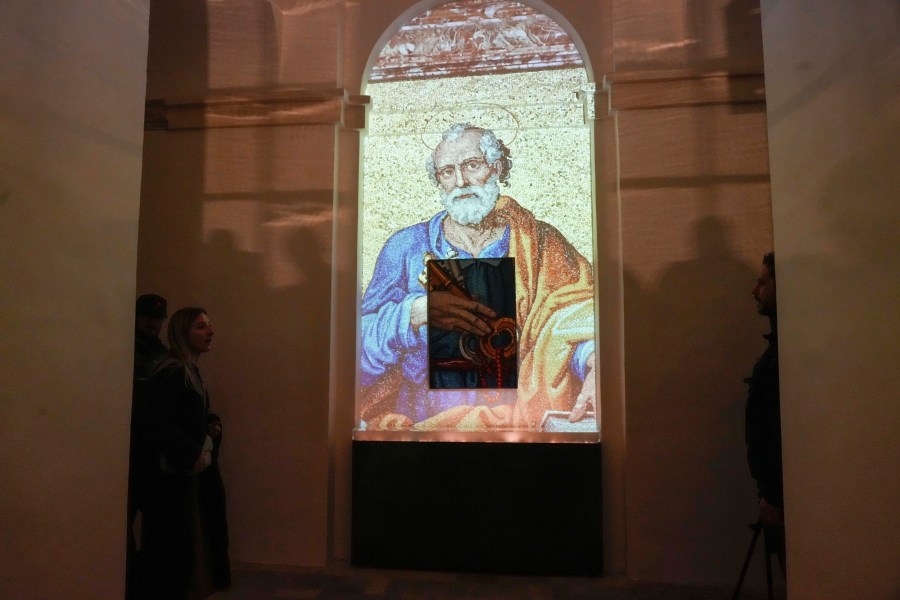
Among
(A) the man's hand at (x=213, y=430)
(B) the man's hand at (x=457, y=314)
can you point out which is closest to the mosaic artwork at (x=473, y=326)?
(B) the man's hand at (x=457, y=314)

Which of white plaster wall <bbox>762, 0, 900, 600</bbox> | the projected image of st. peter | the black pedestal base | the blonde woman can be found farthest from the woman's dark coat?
white plaster wall <bbox>762, 0, 900, 600</bbox>

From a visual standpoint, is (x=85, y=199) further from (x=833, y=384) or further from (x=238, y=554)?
(x=238, y=554)

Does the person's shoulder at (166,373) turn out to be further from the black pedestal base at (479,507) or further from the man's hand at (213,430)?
the black pedestal base at (479,507)

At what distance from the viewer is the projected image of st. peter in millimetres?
5027

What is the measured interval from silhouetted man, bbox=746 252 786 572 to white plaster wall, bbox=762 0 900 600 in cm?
102

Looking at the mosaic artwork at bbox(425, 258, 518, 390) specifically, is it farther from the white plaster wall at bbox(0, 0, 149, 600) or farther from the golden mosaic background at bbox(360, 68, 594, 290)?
the white plaster wall at bbox(0, 0, 149, 600)

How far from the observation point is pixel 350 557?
4.90 meters

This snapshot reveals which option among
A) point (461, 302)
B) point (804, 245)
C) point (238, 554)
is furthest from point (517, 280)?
point (804, 245)

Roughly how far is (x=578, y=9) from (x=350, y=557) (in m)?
4.06

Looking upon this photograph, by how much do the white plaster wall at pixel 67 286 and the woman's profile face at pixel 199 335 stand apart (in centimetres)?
141

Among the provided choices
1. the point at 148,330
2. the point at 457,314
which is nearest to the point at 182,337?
the point at 148,330

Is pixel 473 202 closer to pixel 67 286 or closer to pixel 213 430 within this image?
pixel 213 430

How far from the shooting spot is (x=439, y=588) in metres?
4.40

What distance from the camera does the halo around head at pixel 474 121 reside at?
17.3 feet
